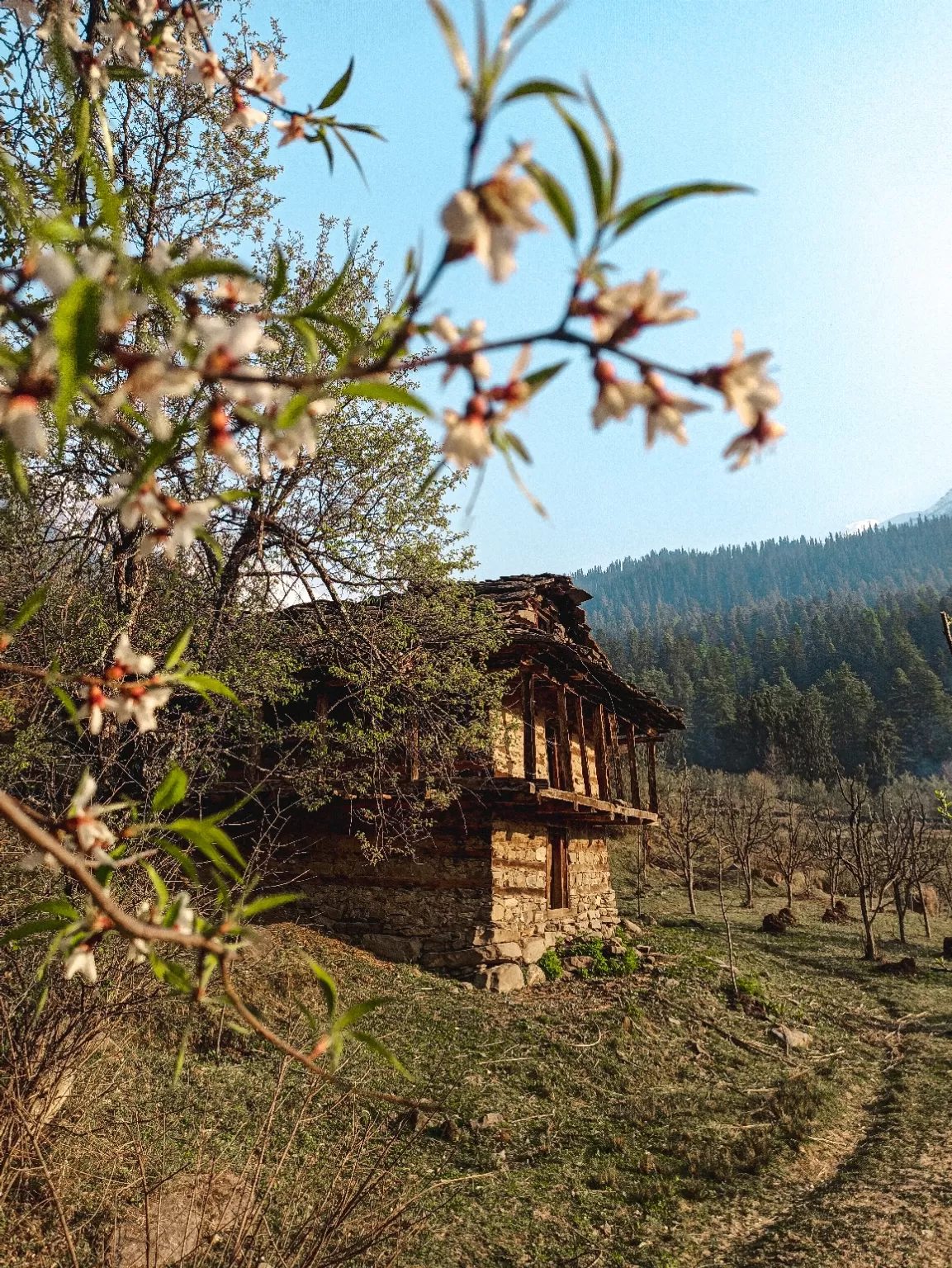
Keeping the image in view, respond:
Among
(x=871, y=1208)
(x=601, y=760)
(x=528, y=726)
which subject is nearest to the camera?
(x=871, y=1208)

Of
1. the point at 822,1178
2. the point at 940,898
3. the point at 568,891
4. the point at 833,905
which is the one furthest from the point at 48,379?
the point at 940,898

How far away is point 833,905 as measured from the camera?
73.9ft

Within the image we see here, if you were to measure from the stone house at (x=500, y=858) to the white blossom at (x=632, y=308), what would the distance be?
8622 mm

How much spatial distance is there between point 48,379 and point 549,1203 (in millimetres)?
6461

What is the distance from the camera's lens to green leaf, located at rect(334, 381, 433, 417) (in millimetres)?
692

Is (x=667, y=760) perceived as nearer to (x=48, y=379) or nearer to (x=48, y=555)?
(x=48, y=555)

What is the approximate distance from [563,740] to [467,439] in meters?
11.7

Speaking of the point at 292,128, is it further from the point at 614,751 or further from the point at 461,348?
the point at 614,751

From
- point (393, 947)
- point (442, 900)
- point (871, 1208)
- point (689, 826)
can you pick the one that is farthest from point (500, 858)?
point (689, 826)

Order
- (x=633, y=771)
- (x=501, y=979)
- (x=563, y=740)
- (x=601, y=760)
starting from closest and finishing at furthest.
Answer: (x=501, y=979)
(x=563, y=740)
(x=633, y=771)
(x=601, y=760)

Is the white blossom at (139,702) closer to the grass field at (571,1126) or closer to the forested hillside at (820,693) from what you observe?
the grass field at (571,1126)

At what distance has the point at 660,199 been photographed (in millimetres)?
689

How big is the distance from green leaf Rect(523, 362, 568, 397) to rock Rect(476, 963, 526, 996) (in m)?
10.4

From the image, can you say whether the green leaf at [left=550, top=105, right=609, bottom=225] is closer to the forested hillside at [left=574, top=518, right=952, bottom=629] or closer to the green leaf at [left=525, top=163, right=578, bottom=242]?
the green leaf at [left=525, top=163, right=578, bottom=242]
